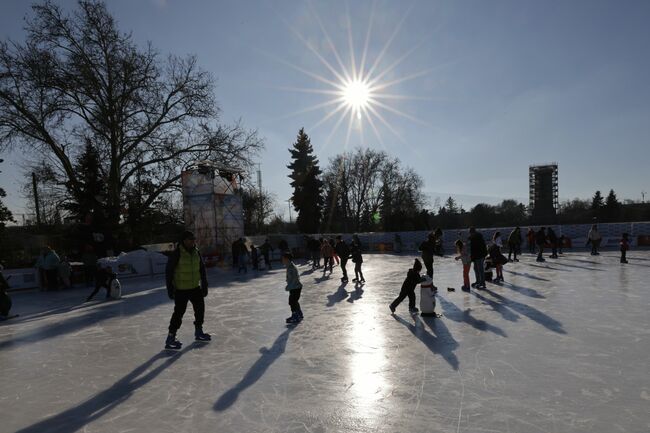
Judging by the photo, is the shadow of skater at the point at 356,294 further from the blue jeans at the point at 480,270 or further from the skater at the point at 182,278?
the skater at the point at 182,278

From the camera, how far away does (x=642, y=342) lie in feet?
17.6

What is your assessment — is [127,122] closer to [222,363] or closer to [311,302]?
[311,302]

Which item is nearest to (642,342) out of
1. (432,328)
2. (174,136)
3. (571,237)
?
(432,328)

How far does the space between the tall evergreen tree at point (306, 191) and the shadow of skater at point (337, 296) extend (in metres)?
34.0

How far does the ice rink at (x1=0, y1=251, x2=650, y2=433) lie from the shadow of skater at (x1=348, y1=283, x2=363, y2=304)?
22.5 inches

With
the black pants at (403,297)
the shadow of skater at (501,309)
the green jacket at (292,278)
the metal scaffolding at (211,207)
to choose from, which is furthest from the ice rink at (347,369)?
the metal scaffolding at (211,207)

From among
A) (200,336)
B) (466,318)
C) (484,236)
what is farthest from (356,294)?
(484,236)

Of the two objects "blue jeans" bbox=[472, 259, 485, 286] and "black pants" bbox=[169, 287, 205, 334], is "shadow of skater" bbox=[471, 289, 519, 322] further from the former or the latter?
"black pants" bbox=[169, 287, 205, 334]

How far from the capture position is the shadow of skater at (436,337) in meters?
5.13

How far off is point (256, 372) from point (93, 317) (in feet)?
19.8

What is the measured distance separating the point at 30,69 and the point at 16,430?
77.8ft

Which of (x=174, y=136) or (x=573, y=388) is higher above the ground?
(x=174, y=136)

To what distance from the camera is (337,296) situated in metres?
10.3

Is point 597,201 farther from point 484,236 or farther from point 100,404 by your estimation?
point 100,404
